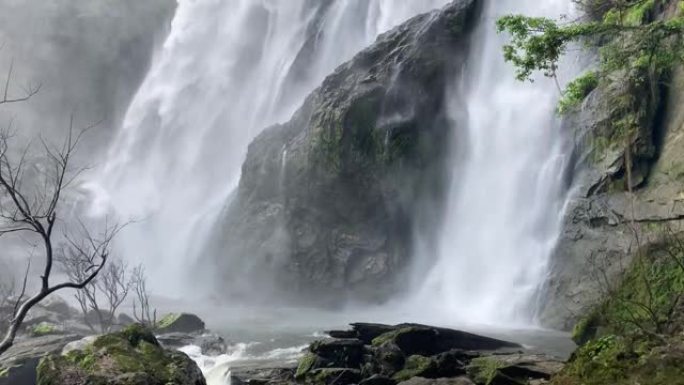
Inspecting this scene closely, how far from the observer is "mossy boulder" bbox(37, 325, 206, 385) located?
32.2ft

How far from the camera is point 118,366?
400 inches

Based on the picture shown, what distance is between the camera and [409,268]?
120ft

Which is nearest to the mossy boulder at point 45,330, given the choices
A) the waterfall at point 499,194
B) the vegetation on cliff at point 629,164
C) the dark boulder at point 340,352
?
the dark boulder at point 340,352

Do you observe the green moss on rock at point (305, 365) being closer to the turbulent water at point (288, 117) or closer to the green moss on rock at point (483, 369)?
the green moss on rock at point (483, 369)

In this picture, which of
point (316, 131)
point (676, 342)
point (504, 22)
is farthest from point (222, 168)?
point (676, 342)

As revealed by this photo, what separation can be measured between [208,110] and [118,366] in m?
52.4

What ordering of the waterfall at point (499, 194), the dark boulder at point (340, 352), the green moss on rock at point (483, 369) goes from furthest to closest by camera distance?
the waterfall at point (499, 194) < the dark boulder at point (340, 352) < the green moss on rock at point (483, 369)

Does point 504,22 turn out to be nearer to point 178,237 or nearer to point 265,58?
point 178,237

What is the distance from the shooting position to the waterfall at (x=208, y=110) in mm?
50531

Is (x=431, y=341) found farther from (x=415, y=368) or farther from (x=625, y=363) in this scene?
(x=625, y=363)

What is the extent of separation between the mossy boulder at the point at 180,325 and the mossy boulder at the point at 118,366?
44.8 feet

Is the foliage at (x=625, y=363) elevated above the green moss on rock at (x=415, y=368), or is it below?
above

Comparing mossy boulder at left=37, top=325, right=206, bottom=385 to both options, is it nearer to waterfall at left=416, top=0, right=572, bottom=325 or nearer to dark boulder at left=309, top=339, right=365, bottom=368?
dark boulder at left=309, top=339, right=365, bottom=368

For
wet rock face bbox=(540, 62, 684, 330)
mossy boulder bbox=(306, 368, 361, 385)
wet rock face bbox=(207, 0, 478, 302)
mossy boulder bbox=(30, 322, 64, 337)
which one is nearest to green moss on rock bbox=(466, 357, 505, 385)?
mossy boulder bbox=(306, 368, 361, 385)
